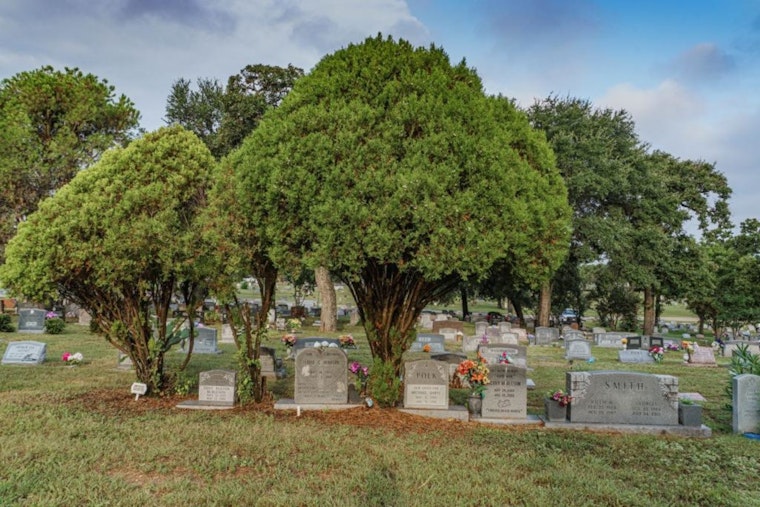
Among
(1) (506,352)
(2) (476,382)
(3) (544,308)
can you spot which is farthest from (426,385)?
(3) (544,308)

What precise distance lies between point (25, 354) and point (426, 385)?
Result: 11087 mm

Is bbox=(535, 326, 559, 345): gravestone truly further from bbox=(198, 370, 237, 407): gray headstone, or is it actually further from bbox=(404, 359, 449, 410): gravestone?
bbox=(198, 370, 237, 407): gray headstone

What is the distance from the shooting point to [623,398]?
309 inches

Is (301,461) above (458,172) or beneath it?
beneath

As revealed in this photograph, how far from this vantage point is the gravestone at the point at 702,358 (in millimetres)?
16875

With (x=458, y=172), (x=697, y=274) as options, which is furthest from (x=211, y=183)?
(x=697, y=274)

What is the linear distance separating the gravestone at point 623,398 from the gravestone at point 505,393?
2.46 ft

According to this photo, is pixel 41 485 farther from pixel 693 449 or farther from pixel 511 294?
pixel 511 294

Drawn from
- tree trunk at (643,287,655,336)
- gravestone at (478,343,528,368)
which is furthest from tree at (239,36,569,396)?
tree trunk at (643,287,655,336)

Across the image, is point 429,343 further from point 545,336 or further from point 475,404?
point 475,404

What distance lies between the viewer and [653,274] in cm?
2967

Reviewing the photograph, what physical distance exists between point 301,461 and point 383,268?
3.55 metres

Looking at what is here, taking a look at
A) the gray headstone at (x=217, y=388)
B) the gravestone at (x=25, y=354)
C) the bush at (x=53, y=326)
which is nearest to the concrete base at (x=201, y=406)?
the gray headstone at (x=217, y=388)

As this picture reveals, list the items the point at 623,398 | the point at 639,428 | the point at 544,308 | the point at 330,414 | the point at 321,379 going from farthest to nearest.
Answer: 1. the point at 544,308
2. the point at 321,379
3. the point at 330,414
4. the point at 623,398
5. the point at 639,428
